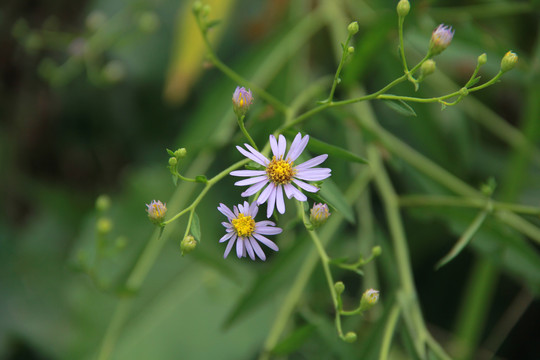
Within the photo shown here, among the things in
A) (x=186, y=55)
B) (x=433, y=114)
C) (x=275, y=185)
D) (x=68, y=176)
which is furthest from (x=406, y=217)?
(x=68, y=176)

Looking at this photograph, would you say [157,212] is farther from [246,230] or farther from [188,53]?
[188,53]

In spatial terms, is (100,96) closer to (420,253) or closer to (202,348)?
(202,348)

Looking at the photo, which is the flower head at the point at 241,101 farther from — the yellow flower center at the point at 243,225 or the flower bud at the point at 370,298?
the flower bud at the point at 370,298

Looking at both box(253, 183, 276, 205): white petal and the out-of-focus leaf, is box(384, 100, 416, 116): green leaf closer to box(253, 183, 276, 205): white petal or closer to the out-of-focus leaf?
box(253, 183, 276, 205): white petal

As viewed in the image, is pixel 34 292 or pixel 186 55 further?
pixel 34 292

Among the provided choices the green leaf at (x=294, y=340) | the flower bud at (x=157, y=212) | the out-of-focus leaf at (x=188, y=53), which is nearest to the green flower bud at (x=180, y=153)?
the flower bud at (x=157, y=212)

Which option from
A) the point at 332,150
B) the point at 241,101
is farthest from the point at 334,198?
the point at 241,101

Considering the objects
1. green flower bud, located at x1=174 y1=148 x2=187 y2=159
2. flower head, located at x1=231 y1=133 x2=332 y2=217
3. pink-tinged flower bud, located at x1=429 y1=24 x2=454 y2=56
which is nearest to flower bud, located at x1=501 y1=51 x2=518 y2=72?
pink-tinged flower bud, located at x1=429 y1=24 x2=454 y2=56
